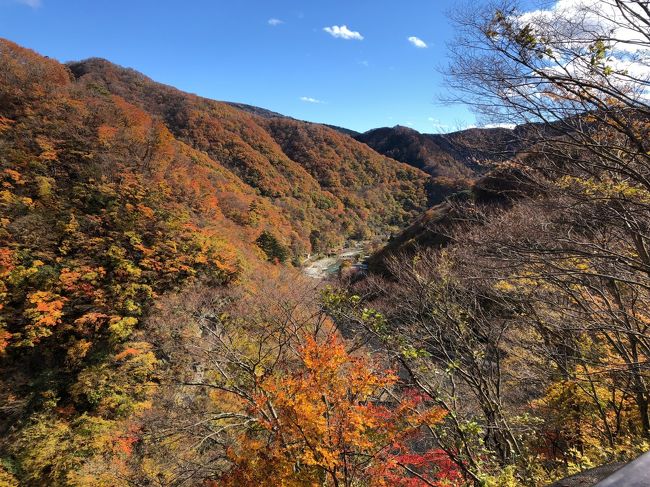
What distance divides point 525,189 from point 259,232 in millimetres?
32504

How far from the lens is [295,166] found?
272 ft

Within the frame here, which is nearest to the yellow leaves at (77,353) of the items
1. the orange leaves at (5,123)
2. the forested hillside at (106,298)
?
the forested hillside at (106,298)

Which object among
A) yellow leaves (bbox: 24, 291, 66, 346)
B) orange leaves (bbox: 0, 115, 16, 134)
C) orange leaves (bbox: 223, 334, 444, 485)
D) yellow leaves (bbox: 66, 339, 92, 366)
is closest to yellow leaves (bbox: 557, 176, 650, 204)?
orange leaves (bbox: 223, 334, 444, 485)

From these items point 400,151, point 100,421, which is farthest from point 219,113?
point 100,421

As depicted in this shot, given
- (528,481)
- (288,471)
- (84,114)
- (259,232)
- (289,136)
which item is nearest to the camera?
(528,481)

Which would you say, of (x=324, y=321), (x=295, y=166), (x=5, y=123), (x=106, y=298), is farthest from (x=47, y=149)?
(x=295, y=166)

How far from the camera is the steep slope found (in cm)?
6406

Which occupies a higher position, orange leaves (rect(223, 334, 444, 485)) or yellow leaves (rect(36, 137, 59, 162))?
yellow leaves (rect(36, 137, 59, 162))

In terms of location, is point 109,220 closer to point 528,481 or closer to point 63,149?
point 63,149

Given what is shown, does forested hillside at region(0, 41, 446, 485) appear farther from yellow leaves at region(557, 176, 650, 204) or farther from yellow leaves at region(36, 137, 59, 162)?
yellow leaves at region(557, 176, 650, 204)

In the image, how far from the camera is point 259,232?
120ft

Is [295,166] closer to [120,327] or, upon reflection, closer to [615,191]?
[120,327]

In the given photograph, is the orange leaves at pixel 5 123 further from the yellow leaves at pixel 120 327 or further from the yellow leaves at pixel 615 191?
the yellow leaves at pixel 615 191

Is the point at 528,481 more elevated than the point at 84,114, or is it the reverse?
the point at 84,114
